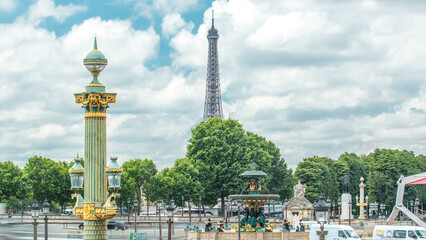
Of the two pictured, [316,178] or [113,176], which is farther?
[316,178]

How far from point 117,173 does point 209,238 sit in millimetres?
34665

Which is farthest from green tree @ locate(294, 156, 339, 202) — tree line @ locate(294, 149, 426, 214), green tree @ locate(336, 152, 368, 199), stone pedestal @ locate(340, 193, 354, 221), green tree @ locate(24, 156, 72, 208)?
green tree @ locate(24, 156, 72, 208)

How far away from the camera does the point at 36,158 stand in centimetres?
10450

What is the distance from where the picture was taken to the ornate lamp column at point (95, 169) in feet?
66.4

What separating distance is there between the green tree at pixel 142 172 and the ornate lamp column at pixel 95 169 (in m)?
83.3

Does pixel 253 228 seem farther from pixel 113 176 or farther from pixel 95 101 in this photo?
pixel 95 101

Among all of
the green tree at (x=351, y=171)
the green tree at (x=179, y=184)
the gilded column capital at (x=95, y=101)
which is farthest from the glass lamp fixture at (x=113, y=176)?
the green tree at (x=351, y=171)

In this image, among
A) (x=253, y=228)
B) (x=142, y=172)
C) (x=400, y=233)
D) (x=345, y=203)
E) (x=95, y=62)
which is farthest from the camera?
(x=142, y=172)

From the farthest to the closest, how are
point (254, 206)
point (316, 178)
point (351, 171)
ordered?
point (351, 171) < point (316, 178) < point (254, 206)

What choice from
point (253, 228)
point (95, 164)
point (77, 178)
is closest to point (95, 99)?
point (95, 164)

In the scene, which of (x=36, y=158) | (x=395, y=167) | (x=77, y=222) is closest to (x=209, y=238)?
(x=77, y=222)

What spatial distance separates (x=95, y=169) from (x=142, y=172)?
283 ft

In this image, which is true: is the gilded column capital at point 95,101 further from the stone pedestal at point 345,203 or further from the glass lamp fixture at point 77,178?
the stone pedestal at point 345,203

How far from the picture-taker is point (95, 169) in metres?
20.4
